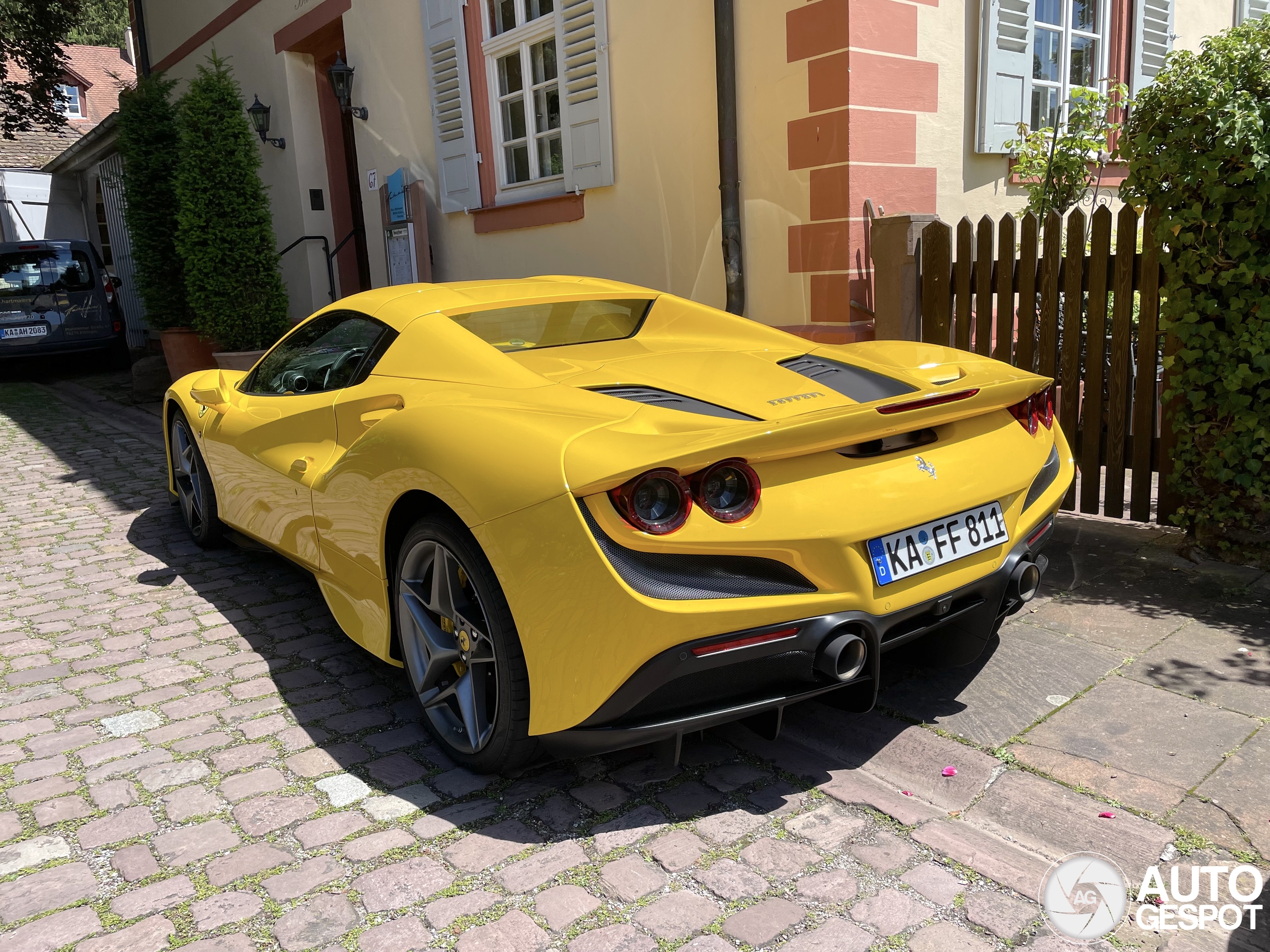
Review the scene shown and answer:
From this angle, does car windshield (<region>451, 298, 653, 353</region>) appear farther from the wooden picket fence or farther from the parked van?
the parked van

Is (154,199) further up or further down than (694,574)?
further up

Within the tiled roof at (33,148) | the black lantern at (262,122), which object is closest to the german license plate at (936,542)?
the black lantern at (262,122)

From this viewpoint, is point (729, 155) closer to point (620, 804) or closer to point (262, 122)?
point (620, 804)

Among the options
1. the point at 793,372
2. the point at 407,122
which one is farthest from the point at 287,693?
the point at 407,122

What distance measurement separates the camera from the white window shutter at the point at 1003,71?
20.0 feet

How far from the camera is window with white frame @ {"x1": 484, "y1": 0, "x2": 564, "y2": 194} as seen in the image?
7.83 metres

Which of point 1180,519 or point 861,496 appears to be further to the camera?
point 1180,519

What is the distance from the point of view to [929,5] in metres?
5.81

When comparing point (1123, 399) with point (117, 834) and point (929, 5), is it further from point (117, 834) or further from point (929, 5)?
point (117, 834)

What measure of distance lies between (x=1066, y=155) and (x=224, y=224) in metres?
7.40

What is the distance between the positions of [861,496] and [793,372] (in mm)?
628

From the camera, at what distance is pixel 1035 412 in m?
3.04

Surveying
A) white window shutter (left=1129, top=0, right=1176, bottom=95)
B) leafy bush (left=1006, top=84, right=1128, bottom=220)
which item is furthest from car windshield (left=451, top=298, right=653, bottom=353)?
white window shutter (left=1129, top=0, right=1176, bottom=95)

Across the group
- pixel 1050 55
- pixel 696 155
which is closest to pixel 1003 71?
pixel 1050 55
